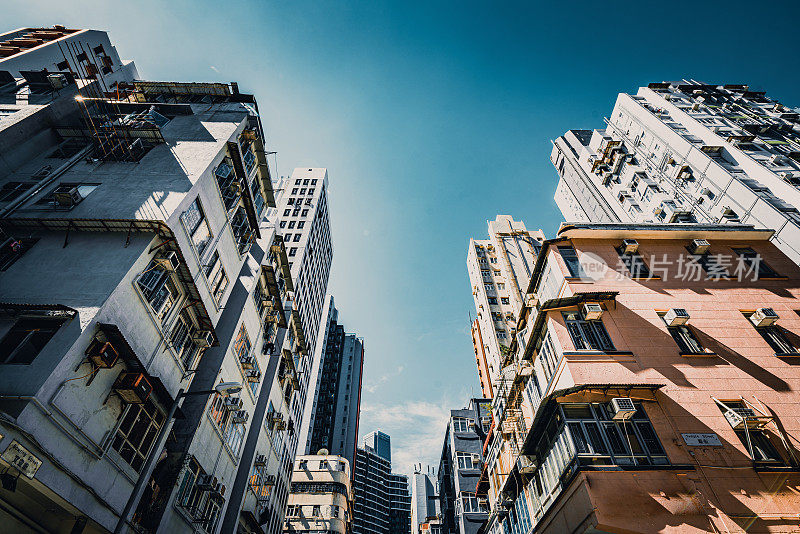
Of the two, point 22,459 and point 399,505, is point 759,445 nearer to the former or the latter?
point 22,459

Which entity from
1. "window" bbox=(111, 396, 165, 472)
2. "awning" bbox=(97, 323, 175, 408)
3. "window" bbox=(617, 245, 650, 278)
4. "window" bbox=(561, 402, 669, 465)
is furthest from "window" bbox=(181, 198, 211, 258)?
"window" bbox=(617, 245, 650, 278)

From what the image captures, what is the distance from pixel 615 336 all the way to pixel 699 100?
182 feet

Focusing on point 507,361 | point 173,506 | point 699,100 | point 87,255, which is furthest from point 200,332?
point 699,100

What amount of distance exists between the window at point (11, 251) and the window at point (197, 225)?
5.97m

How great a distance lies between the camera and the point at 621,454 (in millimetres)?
12391

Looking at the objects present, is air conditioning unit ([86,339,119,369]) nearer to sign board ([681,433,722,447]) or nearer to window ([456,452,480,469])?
sign board ([681,433,722,447])

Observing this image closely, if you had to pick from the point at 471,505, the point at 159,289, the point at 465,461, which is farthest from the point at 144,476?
the point at 465,461

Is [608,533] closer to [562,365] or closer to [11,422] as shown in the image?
[562,365]

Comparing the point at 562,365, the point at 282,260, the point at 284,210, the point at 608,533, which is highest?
the point at 284,210

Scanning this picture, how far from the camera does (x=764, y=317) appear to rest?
15820mm

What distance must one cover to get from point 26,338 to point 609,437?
20.1 metres

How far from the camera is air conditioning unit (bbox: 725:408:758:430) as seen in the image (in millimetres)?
12867

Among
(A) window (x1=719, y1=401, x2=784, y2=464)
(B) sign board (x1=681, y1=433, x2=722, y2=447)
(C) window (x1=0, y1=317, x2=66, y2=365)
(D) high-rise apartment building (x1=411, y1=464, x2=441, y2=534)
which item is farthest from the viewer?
(D) high-rise apartment building (x1=411, y1=464, x2=441, y2=534)

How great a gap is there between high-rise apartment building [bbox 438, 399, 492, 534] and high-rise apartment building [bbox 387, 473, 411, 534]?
2788 inches
